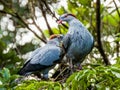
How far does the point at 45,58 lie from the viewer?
14.4 feet

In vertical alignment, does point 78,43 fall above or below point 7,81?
above

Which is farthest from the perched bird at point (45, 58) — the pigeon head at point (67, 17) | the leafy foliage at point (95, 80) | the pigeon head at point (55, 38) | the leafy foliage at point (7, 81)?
the leafy foliage at point (95, 80)

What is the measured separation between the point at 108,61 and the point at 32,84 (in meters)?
1.71

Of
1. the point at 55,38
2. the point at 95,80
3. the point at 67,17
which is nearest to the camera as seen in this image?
the point at 95,80

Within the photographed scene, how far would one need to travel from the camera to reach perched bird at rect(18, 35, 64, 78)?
4248mm

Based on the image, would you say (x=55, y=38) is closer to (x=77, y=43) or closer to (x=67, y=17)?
(x=67, y=17)

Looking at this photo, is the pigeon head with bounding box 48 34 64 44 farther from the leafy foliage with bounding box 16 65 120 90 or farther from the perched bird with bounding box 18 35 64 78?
the leafy foliage with bounding box 16 65 120 90

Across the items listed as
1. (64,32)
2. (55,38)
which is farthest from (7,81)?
(64,32)

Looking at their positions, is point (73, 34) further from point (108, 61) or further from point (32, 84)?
point (32, 84)

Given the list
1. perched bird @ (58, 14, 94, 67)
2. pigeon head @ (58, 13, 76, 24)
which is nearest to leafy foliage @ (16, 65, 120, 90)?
perched bird @ (58, 14, 94, 67)

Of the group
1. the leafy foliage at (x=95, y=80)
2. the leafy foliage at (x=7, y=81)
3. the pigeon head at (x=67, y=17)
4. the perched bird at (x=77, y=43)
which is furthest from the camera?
the pigeon head at (x=67, y=17)

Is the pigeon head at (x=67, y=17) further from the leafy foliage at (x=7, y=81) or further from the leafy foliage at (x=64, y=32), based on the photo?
the leafy foliage at (x=7, y=81)

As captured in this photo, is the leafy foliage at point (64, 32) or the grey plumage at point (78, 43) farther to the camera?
the grey plumage at point (78, 43)

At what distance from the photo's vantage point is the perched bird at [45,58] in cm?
425
